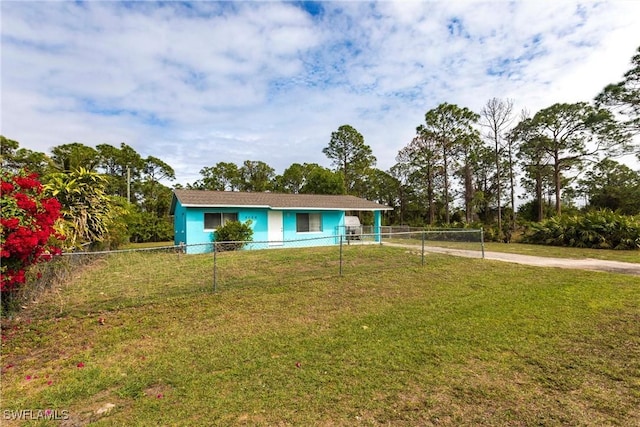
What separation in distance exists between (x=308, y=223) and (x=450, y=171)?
64.1 ft

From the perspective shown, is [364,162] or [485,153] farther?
[364,162]

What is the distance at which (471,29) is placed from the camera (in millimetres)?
8969

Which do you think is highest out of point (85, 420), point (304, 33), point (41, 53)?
point (304, 33)

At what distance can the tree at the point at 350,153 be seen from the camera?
3441 centimetres

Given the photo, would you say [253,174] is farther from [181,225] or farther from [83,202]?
[83,202]

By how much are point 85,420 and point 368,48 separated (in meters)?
11.6

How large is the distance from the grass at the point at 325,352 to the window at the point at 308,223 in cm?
979

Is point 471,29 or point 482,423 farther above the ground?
point 471,29

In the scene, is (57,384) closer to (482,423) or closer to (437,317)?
(482,423)

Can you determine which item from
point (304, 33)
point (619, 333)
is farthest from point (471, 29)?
point (619, 333)

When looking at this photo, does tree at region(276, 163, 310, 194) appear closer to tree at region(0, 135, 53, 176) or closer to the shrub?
tree at region(0, 135, 53, 176)

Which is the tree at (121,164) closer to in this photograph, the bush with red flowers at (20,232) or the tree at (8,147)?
the tree at (8,147)

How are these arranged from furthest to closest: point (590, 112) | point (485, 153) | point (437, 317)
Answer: point (485, 153) → point (590, 112) → point (437, 317)

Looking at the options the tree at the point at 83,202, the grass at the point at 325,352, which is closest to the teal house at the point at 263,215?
the tree at the point at 83,202
